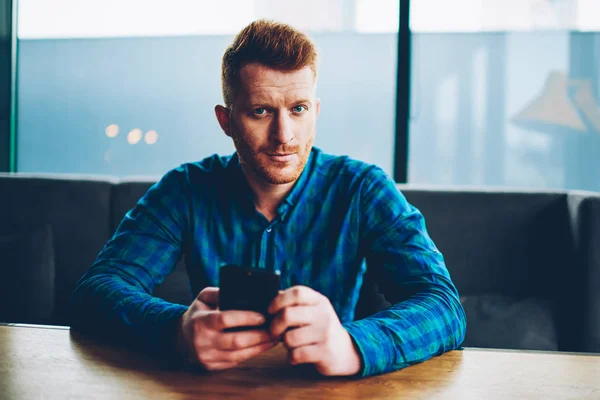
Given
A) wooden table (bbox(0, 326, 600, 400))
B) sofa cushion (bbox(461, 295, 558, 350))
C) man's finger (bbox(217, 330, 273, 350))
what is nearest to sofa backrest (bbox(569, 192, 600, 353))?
Result: sofa cushion (bbox(461, 295, 558, 350))

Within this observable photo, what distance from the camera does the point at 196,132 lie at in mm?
3201

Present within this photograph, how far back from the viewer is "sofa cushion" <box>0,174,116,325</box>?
2287 millimetres

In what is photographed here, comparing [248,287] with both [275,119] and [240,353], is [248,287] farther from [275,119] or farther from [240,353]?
[275,119]

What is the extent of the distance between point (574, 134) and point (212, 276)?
2209 millimetres

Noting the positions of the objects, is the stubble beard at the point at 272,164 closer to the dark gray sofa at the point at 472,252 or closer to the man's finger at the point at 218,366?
the man's finger at the point at 218,366

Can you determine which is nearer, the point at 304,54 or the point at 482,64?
the point at 304,54

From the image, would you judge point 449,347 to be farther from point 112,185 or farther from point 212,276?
point 112,185

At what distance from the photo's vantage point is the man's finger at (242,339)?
90 cm

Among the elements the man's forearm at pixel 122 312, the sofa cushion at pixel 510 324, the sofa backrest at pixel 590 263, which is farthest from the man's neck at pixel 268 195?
the sofa backrest at pixel 590 263

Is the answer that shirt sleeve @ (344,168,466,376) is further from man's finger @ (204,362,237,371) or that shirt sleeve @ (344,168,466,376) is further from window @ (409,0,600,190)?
window @ (409,0,600,190)

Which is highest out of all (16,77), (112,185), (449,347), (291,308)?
(16,77)

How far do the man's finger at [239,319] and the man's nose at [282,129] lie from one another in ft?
1.81

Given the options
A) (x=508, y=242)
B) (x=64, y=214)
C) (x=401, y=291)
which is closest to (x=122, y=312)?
(x=401, y=291)

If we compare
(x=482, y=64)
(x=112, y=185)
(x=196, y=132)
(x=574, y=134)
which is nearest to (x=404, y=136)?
(x=482, y=64)
